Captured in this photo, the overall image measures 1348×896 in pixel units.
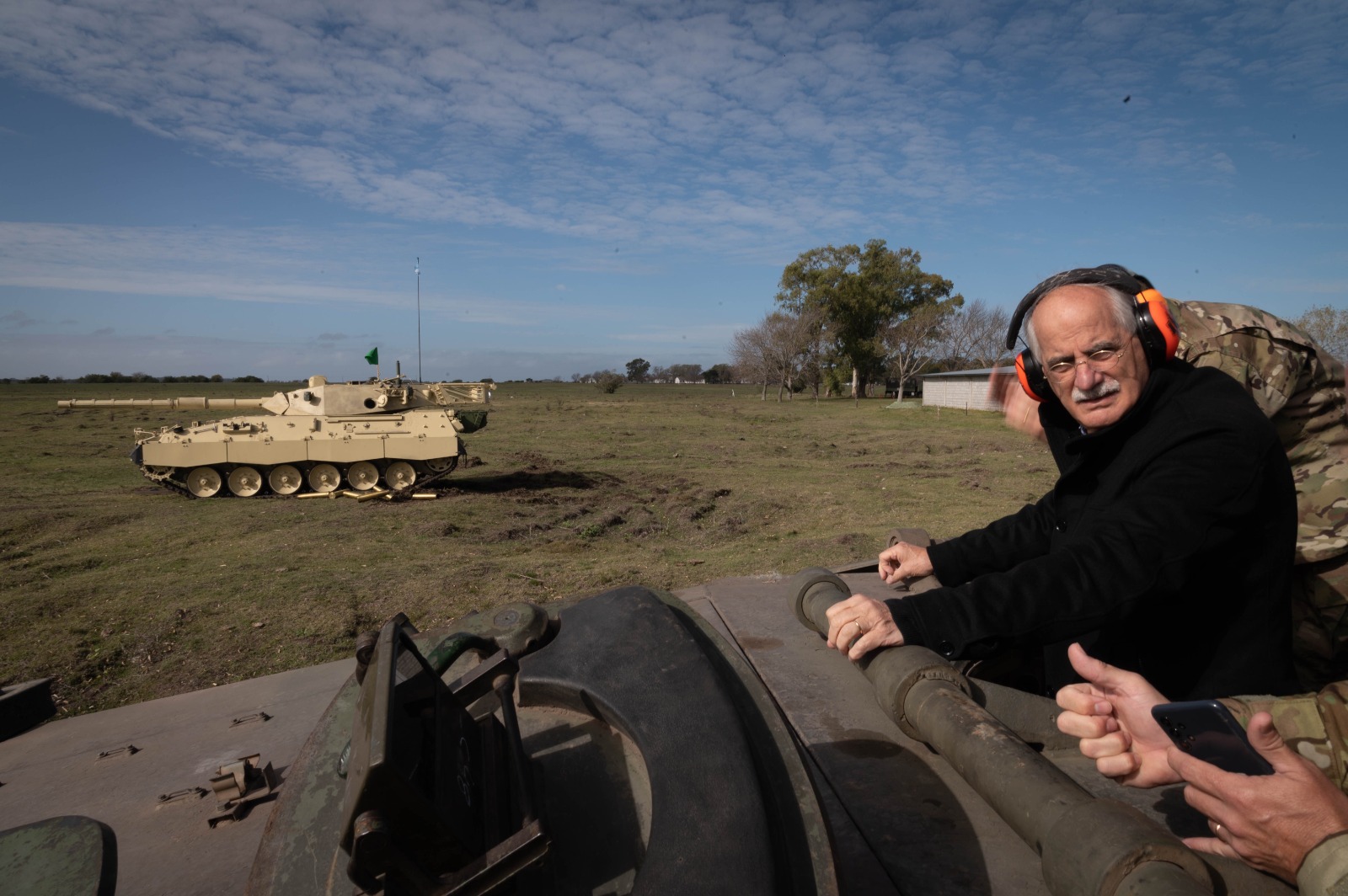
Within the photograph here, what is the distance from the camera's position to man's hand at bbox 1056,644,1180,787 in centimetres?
162

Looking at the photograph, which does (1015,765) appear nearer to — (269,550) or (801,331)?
(269,550)

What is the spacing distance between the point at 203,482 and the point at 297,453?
6.47ft

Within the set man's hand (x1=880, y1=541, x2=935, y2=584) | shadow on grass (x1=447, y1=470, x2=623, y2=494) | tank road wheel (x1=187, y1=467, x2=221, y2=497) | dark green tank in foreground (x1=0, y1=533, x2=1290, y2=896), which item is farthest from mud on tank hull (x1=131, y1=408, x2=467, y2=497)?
man's hand (x1=880, y1=541, x2=935, y2=584)

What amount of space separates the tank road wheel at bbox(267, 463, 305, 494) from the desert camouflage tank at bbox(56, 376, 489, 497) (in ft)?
0.06

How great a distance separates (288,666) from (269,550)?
475cm

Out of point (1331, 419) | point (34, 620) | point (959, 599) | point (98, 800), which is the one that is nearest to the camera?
point (959, 599)

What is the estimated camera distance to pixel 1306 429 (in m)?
2.64

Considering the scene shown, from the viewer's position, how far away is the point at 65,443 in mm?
25047

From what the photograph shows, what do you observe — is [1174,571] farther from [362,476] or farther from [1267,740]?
[362,476]

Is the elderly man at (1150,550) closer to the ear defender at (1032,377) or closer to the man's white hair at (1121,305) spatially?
the man's white hair at (1121,305)

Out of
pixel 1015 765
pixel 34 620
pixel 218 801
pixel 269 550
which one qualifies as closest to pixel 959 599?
pixel 1015 765

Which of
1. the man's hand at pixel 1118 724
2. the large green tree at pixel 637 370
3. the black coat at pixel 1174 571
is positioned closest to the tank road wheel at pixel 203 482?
the black coat at pixel 1174 571

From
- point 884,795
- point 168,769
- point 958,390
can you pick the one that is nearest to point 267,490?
point 168,769

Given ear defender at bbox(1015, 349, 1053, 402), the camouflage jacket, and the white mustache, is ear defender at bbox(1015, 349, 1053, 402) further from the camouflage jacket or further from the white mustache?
the camouflage jacket
